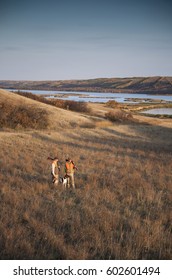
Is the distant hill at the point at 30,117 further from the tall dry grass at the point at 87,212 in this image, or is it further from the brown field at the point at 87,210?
the tall dry grass at the point at 87,212

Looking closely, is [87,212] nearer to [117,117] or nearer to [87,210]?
[87,210]

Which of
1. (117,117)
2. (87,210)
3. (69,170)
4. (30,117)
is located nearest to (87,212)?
(87,210)

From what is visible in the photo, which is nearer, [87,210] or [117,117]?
[87,210]

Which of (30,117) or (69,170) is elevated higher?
(30,117)

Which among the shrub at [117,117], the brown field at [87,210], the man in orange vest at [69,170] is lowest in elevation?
the brown field at [87,210]

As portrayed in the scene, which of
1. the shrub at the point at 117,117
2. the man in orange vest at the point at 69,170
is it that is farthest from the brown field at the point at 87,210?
the shrub at the point at 117,117

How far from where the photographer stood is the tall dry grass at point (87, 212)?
233 inches

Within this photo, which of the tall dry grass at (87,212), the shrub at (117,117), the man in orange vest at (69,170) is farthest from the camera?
the shrub at (117,117)

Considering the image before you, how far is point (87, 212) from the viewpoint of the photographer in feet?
26.8

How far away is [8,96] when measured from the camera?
43.5 metres

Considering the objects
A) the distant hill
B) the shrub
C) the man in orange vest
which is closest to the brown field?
the man in orange vest

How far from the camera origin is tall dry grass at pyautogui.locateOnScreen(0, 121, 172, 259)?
5.91 m

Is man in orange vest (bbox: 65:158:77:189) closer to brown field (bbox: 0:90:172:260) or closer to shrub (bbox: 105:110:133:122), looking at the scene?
brown field (bbox: 0:90:172:260)
